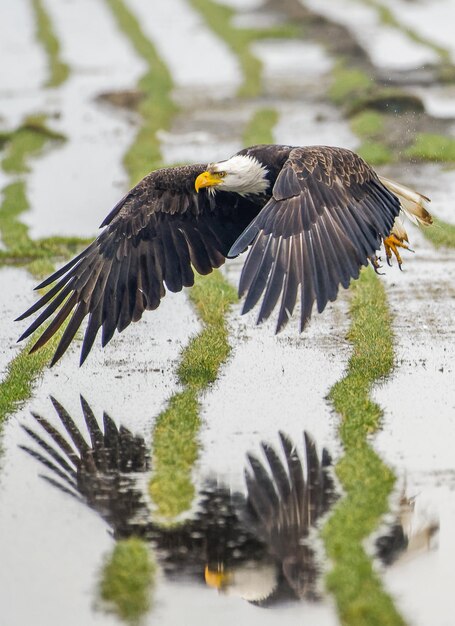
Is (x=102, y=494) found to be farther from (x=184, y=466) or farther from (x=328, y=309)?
(x=328, y=309)

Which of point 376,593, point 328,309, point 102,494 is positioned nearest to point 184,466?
point 102,494

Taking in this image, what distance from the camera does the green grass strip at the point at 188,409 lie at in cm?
711

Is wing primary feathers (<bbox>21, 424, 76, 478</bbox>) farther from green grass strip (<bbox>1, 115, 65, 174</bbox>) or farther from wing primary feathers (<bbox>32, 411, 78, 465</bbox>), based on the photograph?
green grass strip (<bbox>1, 115, 65, 174</bbox>)

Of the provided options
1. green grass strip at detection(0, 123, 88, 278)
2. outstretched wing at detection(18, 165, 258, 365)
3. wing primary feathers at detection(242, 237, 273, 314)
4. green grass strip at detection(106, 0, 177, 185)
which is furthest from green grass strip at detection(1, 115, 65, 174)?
wing primary feathers at detection(242, 237, 273, 314)

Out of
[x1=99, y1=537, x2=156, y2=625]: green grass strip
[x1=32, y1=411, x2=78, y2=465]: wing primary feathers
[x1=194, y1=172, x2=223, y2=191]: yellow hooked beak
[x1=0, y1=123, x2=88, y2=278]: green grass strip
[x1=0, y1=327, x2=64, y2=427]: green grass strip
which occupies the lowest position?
[x1=0, y1=123, x2=88, y2=278]: green grass strip

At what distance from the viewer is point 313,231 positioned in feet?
26.7

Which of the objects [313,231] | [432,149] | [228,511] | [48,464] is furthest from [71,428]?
[432,149]

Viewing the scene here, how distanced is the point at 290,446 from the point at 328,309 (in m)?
3.12

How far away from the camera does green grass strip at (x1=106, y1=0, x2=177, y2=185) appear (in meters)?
17.2

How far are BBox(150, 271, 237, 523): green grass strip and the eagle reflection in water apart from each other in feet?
0.30

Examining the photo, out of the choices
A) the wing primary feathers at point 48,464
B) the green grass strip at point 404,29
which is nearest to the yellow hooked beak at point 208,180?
the wing primary feathers at point 48,464

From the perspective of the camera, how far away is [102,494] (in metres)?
7.24

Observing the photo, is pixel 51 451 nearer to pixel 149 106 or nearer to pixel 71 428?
pixel 71 428

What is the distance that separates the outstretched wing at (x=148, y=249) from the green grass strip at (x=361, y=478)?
1.29 metres
